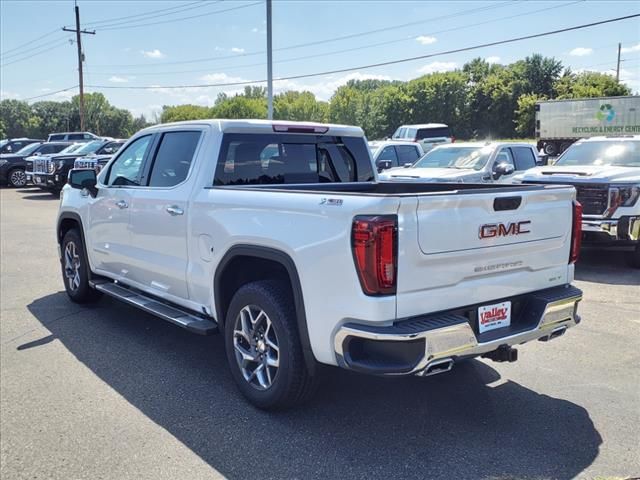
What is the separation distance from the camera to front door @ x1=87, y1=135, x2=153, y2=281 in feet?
17.9

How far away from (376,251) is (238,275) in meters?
1.54

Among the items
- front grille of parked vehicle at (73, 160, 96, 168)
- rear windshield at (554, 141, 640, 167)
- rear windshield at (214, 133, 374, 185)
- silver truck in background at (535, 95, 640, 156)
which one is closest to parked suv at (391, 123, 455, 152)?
silver truck in background at (535, 95, 640, 156)

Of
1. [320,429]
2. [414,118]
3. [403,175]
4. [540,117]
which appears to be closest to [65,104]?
[414,118]

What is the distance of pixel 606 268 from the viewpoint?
8.59 m

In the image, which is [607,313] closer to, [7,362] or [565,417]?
[565,417]

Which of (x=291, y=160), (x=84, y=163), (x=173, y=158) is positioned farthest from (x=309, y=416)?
(x=84, y=163)

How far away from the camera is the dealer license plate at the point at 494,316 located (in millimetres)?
3506

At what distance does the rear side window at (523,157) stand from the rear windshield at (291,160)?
311 inches

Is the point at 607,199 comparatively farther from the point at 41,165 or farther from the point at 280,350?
the point at 41,165

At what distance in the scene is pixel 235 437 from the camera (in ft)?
11.9

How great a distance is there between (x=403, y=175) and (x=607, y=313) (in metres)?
6.07

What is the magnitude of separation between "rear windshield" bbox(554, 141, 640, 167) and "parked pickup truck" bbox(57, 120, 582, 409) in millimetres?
5870

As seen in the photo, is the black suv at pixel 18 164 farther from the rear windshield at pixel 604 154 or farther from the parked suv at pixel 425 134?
the rear windshield at pixel 604 154

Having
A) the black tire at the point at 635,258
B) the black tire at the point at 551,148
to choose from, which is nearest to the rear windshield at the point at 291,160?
the black tire at the point at 635,258
